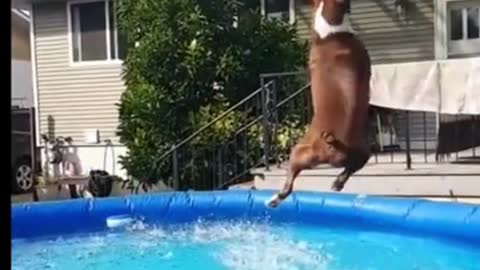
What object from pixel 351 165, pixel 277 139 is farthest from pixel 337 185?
pixel 277 139

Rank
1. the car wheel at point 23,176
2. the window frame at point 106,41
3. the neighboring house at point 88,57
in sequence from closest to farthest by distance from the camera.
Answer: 1. the neighboring house at point 88,57
2. the car wheel at point 23,176
3. the window frame at point 106,41

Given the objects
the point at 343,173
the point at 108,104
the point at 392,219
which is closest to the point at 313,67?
the point at 343,173

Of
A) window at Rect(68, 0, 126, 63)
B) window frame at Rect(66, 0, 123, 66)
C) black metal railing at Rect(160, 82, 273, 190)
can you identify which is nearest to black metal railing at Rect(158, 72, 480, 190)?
black metal railing at Rect(160, 82, 273, 190)

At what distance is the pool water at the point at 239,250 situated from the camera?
6.07 meters

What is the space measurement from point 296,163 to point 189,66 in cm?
243

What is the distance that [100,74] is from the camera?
1253cm

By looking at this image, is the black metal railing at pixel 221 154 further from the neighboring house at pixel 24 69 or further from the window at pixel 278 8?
the neighboring house at pixel 24 69

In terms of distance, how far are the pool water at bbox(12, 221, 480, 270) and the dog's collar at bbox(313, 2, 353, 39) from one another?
1949 millimetres

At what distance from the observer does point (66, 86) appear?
12.9 metres

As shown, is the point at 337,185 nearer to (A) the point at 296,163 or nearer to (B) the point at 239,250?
(A) the point at 296,163

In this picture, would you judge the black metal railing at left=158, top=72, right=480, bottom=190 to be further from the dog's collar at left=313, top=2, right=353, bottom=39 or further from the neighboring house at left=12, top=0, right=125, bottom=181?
the neighboring house at left=12, top=0, right=125, bottom=181

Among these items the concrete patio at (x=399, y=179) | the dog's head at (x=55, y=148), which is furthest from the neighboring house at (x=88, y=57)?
the concrete patio at (x=399, y=179)

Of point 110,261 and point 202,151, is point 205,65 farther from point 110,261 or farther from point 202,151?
point 110,261

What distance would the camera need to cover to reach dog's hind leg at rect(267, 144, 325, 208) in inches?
289
